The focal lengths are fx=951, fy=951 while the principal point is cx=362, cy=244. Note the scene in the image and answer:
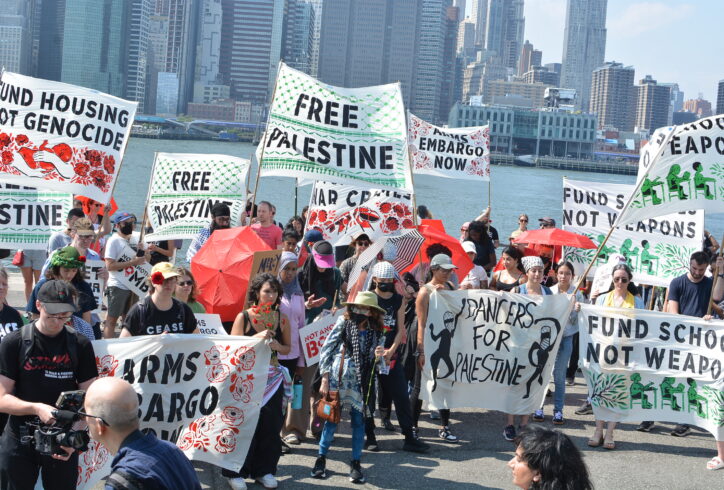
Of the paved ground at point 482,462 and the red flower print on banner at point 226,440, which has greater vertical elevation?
the red flower print on banner at point 226,440

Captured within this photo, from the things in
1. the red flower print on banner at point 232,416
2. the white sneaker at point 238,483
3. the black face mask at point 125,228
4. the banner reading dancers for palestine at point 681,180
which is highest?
the banner reading dancers for palestine at point 681,180

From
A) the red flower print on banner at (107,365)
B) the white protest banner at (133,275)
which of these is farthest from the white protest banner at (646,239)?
the red flower print on banner at (107,365)

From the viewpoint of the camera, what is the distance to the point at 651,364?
28.1 ft

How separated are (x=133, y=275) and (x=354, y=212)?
3.47 meters

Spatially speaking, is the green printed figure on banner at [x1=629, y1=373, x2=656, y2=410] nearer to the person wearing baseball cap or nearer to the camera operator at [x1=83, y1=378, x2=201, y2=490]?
the person wearing baseball cap

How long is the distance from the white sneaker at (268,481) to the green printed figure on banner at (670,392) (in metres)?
3.74

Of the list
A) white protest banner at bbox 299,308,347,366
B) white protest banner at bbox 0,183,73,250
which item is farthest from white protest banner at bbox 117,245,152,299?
white protest banner at bbox 299,308,347,366

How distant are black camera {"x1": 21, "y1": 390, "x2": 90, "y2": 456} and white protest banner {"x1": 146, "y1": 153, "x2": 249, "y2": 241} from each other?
278 inches

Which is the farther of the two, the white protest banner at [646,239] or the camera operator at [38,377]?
the white protest banner at [646,239]

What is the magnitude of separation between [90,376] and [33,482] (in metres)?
0.62

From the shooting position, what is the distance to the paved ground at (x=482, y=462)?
7.29m

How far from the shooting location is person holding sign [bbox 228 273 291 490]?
6930 mm

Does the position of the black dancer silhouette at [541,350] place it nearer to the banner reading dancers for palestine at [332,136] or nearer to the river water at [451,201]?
the banner reading dancers for palestine at [332,136]

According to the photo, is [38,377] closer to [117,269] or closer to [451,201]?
[117,269]
